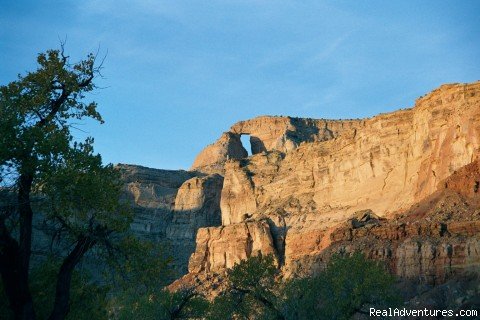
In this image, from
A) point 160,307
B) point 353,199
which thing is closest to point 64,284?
point 160,307

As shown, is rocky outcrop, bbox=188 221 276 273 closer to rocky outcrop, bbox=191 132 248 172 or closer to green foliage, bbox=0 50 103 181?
rocky outcrop, bbox=191 132 248 172

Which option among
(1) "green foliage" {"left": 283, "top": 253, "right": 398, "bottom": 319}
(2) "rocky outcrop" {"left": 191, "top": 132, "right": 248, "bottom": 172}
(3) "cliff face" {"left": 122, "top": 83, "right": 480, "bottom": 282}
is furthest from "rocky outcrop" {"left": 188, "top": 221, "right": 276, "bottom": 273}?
(1) "green foliage" {"left": 283, "top": 253, "right": 398, "bottom": 319}

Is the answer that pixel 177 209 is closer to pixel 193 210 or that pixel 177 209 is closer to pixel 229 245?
pixel 193 210

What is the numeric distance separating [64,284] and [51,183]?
2.06 metres

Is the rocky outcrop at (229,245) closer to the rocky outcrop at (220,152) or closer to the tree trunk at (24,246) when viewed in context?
the rocky outcrop at (220,152)

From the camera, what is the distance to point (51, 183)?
1490 centimetres

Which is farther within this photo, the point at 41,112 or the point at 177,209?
the point at 177,209

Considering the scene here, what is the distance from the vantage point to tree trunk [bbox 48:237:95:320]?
48.0ft

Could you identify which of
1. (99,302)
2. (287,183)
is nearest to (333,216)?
(287,183)

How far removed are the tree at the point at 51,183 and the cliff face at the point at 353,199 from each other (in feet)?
139

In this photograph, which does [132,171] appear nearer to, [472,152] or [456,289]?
[472,152]

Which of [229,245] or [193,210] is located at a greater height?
[193,210]

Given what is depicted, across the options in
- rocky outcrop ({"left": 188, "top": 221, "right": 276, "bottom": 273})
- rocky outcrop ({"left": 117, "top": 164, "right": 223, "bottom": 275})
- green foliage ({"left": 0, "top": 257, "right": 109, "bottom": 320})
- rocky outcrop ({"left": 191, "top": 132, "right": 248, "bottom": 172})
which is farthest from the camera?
rocky outcrop ({"left": 191, "top": 132, "right": 248, "bottom": 172})

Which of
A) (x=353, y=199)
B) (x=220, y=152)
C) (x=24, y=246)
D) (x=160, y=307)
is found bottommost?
(x=160, y=307)
